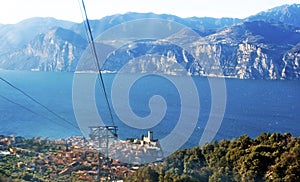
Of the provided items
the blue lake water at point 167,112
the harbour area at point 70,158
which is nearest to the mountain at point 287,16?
the blue lake water at point 167,112

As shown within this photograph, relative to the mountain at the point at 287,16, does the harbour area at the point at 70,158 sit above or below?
below

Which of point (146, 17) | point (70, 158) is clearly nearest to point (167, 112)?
point (70, 158)

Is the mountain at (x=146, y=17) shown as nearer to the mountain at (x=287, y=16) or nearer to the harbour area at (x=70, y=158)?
the mountain at (x=287, y=16)

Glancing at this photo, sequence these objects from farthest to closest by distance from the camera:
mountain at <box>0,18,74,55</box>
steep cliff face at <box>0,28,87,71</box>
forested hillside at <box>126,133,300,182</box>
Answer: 1. mountain at <box>0,18,74,55</box>
2. steep cliff face at <box>0,28,87,71</box>
3. forested hillside at <box>126,133,300,182</box>

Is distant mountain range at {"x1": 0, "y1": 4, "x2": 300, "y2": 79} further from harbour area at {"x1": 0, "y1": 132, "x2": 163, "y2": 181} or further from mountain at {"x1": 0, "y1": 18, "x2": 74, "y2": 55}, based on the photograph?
harbour area at {"x1": 0, "y1": 132, "x2": 163, "y2": 181}

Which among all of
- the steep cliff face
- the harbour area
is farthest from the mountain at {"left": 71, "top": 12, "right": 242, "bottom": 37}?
the harbour area

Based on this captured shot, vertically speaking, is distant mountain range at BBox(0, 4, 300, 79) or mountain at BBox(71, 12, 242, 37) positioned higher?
mountain at BBox(71, 12, 242, 37)

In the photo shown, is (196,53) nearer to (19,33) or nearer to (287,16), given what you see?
(19,33)

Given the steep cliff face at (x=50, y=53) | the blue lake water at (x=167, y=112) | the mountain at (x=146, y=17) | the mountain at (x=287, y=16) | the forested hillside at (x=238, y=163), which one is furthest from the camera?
the mountain at (x=287, y=16)
